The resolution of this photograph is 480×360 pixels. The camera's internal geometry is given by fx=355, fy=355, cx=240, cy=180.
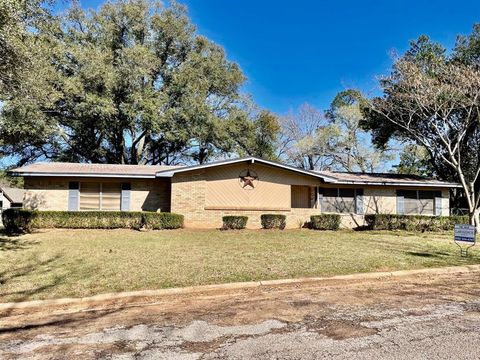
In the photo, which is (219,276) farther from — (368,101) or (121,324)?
(368,101)

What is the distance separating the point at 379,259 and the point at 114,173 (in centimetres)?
1301

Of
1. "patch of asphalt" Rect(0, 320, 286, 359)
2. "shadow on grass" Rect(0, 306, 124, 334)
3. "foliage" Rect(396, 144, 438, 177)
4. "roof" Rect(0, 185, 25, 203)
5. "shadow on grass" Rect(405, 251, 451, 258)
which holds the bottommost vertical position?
"shadow on grass" Rect(0, 306, 124, 334)

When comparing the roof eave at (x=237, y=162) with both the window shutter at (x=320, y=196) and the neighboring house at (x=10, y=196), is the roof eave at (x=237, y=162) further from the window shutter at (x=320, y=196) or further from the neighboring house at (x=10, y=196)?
the neighboring house at (x=10, y=196)

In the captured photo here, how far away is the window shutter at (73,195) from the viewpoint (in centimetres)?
1748

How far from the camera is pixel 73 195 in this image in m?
17.6

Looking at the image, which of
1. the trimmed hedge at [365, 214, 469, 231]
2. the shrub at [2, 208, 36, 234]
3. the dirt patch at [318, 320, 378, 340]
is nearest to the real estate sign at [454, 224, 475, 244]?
the dirt patch at [318, 320, 378, 340]

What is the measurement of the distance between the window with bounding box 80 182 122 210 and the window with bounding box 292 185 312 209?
9.73 m

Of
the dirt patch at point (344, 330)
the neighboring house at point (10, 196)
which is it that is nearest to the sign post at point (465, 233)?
the dirt patch at point (344, 330)

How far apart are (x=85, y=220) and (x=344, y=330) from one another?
1383 cm

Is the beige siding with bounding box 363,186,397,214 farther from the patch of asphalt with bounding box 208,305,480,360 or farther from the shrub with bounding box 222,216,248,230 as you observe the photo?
the patch of asphalt with bounding box 208,305,480,360

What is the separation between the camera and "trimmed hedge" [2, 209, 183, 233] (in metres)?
14.9

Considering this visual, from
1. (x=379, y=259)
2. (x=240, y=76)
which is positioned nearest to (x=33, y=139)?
(x=240, y=76)

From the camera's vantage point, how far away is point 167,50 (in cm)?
2970

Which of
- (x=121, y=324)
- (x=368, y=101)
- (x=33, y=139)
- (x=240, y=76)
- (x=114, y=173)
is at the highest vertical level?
(x=240, y=76)
